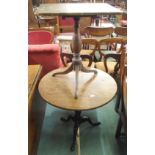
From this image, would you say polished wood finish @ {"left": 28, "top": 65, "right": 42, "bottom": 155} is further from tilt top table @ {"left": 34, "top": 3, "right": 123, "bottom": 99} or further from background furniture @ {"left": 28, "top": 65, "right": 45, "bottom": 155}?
tilt top table @ {"left": 34, "top": 3, "right": 123, "bottom": 99}

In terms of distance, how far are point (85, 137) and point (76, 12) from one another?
3.49 feet

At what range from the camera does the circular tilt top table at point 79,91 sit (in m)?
1.49

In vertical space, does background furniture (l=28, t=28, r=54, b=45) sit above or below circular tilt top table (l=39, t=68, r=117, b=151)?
above

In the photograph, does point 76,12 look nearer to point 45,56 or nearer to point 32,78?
point 32,78

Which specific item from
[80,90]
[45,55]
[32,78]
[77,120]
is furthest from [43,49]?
[77,120]

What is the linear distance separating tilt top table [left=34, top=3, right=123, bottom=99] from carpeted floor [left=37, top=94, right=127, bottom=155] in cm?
48

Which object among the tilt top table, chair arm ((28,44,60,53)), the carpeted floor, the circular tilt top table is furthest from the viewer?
chair arm ((28,44,60,53))

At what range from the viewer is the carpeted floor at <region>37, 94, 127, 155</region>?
172cm

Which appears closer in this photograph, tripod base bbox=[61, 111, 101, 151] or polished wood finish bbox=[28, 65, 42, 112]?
polished wood finish bbox=[28, 65, 42, 112]

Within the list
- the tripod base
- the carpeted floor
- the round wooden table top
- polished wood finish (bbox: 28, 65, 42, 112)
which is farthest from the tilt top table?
the carpeted floor

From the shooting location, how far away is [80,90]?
1646mm

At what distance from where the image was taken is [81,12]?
1.37 metres
